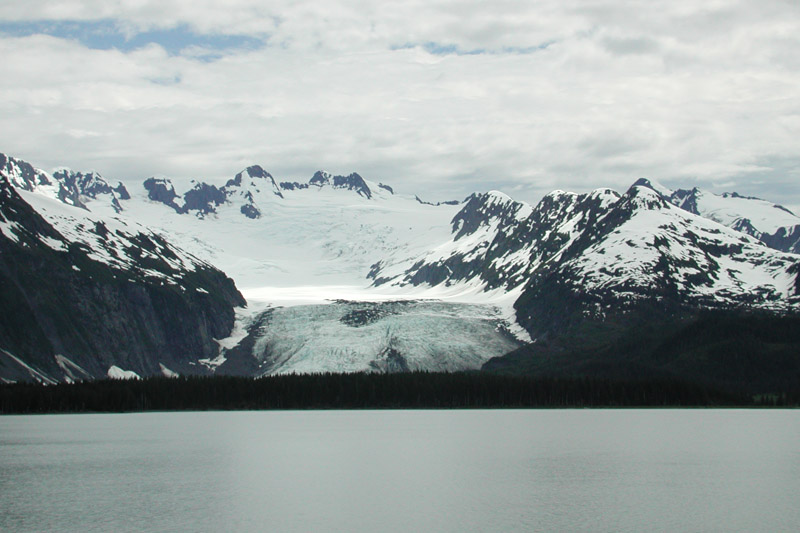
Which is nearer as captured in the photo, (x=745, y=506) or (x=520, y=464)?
(x=745, y=506)

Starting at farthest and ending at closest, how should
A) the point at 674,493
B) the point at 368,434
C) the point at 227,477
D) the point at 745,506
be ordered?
the point at 368,434 → the point at 227,477 → the point at 674,493 → the point at 745,506

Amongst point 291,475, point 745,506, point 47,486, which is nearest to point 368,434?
point 291,475

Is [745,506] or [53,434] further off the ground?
[745,506]

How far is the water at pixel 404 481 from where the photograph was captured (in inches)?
2892

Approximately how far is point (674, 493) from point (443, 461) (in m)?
33.2

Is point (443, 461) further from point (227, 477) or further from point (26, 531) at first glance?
point (26, 531)

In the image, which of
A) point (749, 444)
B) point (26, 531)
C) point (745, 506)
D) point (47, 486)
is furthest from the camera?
point (749, 444)

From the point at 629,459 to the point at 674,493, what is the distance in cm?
2947

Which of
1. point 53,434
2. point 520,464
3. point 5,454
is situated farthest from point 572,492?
point 53,434

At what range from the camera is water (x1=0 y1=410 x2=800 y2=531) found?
73.5 meters

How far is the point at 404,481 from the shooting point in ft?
315

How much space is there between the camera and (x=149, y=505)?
267 ft

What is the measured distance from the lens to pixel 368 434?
15938cm

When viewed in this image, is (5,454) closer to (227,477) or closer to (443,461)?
(227,477)
